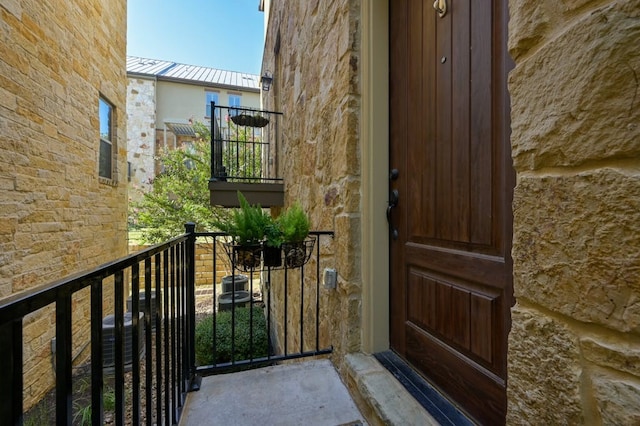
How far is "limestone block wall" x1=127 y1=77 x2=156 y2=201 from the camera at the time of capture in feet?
33.8

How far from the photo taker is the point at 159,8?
35.8 feet

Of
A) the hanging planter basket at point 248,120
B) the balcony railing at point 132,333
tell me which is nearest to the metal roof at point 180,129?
the hanging planter basket at point 248,120

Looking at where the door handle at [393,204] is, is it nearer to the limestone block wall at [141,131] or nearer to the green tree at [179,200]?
the green tree at [179,200]

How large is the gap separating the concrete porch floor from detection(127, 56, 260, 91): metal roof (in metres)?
12.2

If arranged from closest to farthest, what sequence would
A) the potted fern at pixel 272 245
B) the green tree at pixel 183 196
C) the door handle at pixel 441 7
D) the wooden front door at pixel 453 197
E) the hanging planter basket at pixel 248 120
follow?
the wooden front door at pixel 453 197, the door handle at pixel 441 7, the potted fern at pixel 272 245, the hanging planter basket at pixel 248 120, the green tree at pixel 183 196

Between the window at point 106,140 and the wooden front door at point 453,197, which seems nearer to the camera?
the wooden front door at point 453,197

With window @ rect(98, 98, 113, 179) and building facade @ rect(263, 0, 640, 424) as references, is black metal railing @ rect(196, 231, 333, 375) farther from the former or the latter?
window @ rect(98, 98, 113, 179)

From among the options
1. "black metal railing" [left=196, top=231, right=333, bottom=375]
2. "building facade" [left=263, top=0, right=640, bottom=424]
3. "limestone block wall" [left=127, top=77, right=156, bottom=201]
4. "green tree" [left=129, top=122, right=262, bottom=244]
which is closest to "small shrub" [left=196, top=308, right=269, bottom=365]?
"black metal railing" [left=196, top=231, right=333, bottom=375]

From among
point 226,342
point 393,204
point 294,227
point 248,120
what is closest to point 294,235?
point 294,227

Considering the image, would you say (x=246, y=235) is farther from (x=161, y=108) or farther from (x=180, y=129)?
(x=161, y=108)

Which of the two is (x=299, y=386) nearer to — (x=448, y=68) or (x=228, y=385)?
(x=228, y=385)

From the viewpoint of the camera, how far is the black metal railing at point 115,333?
43 centimetres

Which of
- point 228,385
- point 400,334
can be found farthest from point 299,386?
point 400,334

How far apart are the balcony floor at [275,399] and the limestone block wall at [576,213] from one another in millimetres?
980
